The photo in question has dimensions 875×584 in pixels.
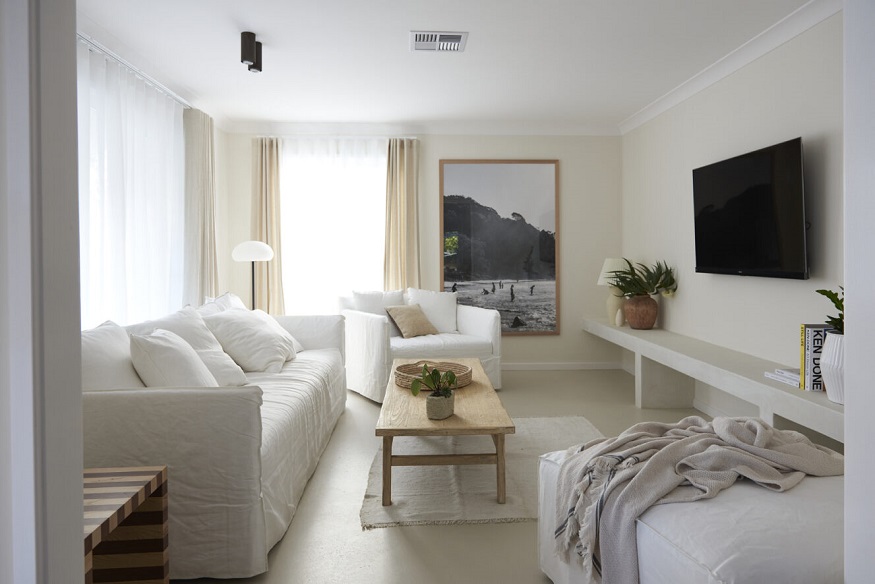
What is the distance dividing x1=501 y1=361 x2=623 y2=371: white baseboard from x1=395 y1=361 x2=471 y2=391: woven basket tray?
2.25 meters

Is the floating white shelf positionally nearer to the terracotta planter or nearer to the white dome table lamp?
the terracotta planter

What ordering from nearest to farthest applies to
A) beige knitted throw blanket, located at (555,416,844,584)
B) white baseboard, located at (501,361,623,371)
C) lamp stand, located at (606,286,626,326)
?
beige knitted throw blanket, located at (555,416,844,584)
lamp stand, located at (606,286,626,326)
white baseboard, located at (501,361,623,371)

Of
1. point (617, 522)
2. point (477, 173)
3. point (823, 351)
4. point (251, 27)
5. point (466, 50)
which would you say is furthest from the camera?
point (477, 173)

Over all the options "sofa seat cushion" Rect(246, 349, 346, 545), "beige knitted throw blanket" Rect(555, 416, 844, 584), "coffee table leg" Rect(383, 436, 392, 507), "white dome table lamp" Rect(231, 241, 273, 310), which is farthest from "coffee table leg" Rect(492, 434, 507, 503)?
"white dome table lamp" Rect(231, 241, 273, 310)

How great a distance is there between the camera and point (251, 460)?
2082 millimetres

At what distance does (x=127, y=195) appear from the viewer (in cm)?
382

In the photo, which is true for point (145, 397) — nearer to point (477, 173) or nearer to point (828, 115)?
point (828, 115)

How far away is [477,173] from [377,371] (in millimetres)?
2360

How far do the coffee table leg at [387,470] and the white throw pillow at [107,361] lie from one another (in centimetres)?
109

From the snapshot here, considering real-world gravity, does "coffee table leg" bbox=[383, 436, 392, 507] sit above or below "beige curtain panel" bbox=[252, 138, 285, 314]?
below

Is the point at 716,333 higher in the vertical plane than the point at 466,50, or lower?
lower

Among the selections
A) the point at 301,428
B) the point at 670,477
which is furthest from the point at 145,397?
the point at 670,477

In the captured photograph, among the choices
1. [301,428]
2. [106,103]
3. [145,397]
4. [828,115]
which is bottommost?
[301,428]

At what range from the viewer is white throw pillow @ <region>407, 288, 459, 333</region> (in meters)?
5.60
